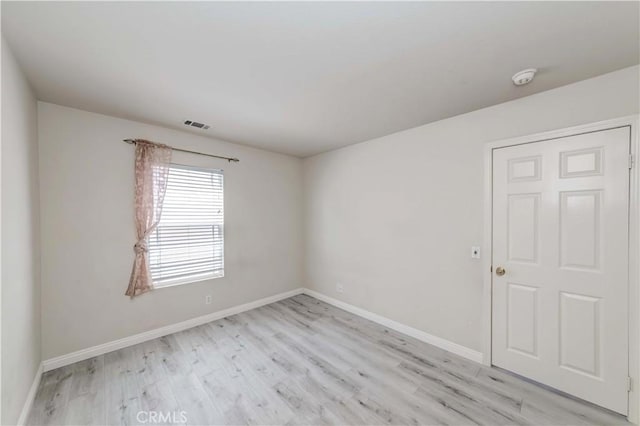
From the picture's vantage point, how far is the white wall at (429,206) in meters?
2.03

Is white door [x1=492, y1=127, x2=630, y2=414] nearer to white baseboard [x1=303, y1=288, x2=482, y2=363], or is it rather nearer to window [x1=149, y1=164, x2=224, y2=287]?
white baseboard [x1=303, y1=288, x2=482, y2=363]

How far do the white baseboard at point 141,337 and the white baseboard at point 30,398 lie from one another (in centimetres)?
13

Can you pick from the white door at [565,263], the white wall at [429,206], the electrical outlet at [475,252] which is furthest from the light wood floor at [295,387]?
the electrical outlet at [475,252]

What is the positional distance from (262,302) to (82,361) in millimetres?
2071

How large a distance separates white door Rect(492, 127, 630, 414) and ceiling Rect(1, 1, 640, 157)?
25.6 inches

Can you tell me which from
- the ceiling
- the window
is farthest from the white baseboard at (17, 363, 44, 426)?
the ceiling

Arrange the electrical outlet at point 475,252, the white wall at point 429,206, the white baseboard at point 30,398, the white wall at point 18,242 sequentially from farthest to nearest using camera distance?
1. the electrical outlet at point 475,252
2. the white wall at point 429,206
3. the white baseboard at point 30,398
4. the white wall at point 18,242

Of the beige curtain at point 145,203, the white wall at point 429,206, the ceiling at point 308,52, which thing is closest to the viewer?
the ceiling at point 308,52

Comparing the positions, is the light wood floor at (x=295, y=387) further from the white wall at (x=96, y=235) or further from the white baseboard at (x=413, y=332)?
the white wall at (x=96, y=235)

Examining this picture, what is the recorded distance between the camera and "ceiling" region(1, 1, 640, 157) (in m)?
1.27

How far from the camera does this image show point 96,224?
8.36 feet

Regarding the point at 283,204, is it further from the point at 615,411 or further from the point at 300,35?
the point at 615,411

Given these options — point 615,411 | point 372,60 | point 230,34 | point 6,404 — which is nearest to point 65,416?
point 6,404

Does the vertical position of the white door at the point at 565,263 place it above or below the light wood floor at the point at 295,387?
above
